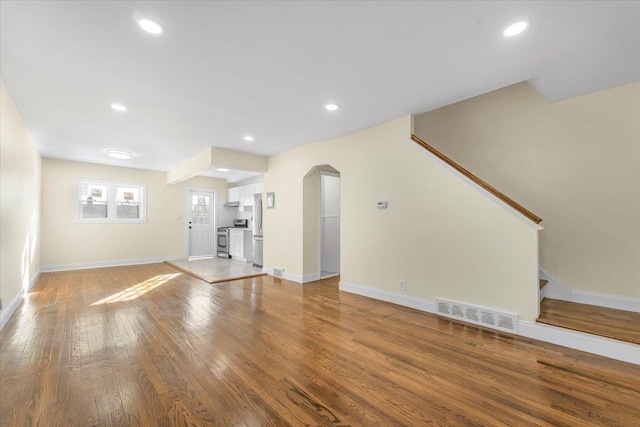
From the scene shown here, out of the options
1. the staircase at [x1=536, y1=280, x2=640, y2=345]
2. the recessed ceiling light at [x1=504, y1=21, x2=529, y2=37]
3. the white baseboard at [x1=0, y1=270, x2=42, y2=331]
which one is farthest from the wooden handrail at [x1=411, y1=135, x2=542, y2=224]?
the white baseboard at [x1=0, y1=270, x2=42, y2=331]

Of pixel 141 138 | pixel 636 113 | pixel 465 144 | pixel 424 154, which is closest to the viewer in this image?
pixel 636 113

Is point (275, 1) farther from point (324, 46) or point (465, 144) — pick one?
point (465, 144)

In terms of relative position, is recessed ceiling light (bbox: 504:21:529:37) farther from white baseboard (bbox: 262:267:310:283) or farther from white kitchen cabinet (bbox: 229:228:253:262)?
white kitchen cabinet (bbox: 229:228:253:262)

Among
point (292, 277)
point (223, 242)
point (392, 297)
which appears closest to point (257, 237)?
point (292, 277)

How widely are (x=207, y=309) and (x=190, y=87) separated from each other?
2.71 metres

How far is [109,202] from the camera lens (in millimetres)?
7000

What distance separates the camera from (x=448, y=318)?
3.26 metres

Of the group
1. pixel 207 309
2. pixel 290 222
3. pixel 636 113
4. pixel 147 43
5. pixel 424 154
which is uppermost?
pixel 147 43

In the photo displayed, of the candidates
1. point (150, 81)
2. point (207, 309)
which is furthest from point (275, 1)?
point (207, 309)

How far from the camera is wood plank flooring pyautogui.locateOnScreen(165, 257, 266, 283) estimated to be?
5512 millimetres

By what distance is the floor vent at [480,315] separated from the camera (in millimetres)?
2844

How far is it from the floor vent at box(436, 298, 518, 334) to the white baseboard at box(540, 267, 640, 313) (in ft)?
3.63

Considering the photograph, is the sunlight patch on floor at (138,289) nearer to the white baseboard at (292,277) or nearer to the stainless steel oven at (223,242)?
the white baseboard at (292,277)

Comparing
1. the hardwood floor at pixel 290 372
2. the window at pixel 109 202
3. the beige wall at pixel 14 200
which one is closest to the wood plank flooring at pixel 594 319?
the hardwood floor at pixel 290 372
